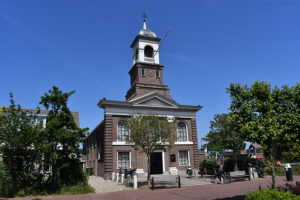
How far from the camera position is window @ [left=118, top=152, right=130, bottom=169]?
23.7 meters

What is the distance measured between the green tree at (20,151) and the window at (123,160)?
976 cm

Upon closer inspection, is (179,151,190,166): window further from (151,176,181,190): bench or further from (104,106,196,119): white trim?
(151,176,181,190): bench

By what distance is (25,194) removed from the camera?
14.0m

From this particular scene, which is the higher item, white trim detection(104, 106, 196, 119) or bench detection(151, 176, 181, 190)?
white trim detection(104, 106, 196, 119)

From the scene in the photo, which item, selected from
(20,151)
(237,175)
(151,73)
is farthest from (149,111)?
(20,151)

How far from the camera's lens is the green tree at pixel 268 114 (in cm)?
922

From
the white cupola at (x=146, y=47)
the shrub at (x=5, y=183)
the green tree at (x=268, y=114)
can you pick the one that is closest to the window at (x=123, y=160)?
the shrub at (x=5, y=183)

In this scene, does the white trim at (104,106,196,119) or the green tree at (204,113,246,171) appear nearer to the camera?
the green tree at (204,113,246,171)

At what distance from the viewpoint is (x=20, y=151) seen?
47.3 feet

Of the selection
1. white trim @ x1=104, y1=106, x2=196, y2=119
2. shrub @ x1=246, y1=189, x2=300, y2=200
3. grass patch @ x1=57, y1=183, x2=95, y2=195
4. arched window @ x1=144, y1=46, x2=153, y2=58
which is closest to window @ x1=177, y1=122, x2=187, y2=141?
white trim @ x1=104, y1=106, x2=196, y2=119

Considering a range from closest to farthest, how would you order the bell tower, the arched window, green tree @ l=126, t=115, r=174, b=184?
green tree @ l=126, t=115, r=174, b=184, the bell tower, the arched window

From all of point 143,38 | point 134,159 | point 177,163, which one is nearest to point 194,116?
point 177,163

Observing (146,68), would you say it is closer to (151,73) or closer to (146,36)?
(151,73)

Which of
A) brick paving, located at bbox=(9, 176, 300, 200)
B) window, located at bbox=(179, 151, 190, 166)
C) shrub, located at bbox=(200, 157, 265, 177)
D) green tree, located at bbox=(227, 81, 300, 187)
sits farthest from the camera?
window, located at bbox=(179, 151, 190, 166)
